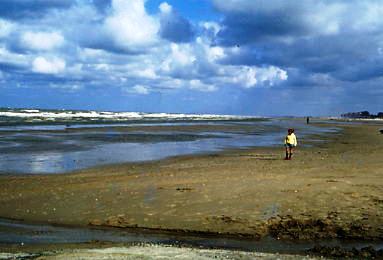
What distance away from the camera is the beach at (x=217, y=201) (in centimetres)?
969

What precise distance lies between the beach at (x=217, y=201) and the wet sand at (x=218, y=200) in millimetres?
23

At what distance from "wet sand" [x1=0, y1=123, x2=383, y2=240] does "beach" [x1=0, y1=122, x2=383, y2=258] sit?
2 cm

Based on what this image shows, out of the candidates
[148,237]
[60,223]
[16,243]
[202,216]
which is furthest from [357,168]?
[16,243]

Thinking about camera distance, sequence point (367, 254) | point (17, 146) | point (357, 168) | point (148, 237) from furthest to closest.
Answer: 1. point (17, 146)
2. point (357, 168)
3. point (148, 237)
4. point (367, 254)

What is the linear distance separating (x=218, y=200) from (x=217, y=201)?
10 centimetres

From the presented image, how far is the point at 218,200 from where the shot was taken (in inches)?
467

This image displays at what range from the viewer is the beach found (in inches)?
381

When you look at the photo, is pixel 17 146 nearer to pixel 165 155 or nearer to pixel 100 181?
pixel 165 155

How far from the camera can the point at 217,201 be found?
11.8 meters

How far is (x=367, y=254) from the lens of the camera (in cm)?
785

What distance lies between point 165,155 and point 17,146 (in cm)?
1091

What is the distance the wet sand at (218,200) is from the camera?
9727 mm

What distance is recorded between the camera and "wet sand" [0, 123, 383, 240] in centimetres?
973

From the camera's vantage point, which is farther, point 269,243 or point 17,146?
point 17,146
